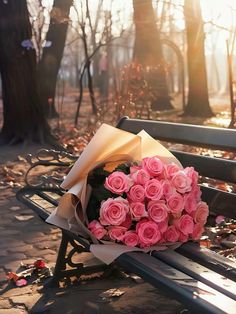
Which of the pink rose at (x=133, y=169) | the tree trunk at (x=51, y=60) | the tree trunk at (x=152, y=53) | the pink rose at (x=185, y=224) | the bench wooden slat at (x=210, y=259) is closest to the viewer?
the bench wooden slat at (x=210, y=259)

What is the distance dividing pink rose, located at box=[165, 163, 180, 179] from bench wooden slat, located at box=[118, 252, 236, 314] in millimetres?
450

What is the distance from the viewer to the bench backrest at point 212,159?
339cm

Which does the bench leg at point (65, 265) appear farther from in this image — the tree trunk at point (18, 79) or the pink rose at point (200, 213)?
the tree trunk at point (18, 79)

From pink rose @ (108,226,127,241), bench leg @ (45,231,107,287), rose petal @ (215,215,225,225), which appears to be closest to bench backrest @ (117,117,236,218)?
rose petal @ (215,215,225,225)

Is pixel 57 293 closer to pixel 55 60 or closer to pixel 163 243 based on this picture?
pixel 163 243

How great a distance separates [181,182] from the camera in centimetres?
308

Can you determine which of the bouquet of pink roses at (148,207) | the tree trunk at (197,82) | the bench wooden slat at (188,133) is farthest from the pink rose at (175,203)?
the tree trunk at (197,82)

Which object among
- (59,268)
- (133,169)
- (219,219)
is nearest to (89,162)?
(133,169)

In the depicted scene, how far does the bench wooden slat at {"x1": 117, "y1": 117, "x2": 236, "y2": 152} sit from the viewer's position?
3.46 m

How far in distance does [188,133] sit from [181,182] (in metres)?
0.91

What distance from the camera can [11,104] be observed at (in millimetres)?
10297

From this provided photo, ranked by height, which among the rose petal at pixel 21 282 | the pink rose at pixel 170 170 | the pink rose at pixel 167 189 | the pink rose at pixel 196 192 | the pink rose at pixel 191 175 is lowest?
the rose petal at pixel 21 282

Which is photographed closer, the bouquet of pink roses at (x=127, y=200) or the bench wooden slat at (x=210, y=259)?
the bench wooden slat at (x=210, y=259)

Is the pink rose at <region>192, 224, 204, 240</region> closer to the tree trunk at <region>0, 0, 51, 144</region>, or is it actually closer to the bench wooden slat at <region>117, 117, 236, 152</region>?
the bench wooden slat at <region>117, 117, 236, 152</region>
